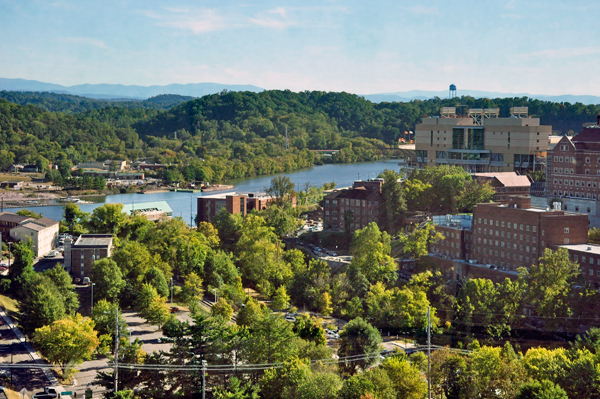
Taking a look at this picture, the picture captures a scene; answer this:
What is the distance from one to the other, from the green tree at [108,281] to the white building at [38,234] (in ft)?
22.3

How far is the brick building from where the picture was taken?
65.7 feet

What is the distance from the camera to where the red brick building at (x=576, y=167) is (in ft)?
80.3

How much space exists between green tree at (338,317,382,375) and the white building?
14576 millimetres

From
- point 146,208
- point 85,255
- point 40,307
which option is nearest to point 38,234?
point 85,255

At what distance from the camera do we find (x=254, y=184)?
5834 centimetres

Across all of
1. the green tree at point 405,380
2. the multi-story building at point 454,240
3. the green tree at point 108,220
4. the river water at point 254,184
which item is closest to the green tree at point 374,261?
the multi-story building at point 454,240

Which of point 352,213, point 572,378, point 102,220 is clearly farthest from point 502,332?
point 102,220

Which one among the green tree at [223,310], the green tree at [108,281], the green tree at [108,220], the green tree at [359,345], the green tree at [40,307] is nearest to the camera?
the green tree at [359,345]

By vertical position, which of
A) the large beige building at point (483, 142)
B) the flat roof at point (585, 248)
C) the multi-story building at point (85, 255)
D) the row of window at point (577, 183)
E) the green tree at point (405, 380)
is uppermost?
the large beige building at point (483, 142)

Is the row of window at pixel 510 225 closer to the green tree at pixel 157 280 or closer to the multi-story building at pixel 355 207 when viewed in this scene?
the multi-story building at pixel 355 207

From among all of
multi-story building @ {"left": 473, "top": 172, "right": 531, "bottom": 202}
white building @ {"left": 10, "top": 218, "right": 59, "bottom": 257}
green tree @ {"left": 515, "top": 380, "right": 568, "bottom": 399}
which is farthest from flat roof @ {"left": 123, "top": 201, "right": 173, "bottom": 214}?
green tree @ {"left": 515, "top": 380, "right": 568, "bottom": 399}

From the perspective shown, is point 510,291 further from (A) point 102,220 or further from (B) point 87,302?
(A) point 102,220

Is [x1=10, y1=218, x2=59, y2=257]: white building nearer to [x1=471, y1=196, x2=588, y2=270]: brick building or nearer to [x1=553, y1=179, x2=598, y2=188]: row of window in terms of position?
[x1=471, y1=196, x2=588, y2=270]: brick building

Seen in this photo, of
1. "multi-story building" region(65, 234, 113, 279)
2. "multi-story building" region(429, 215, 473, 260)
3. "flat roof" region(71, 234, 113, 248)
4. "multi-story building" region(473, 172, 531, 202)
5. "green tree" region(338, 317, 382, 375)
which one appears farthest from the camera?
"multi-story building" region(473, 172, 531, 202)
